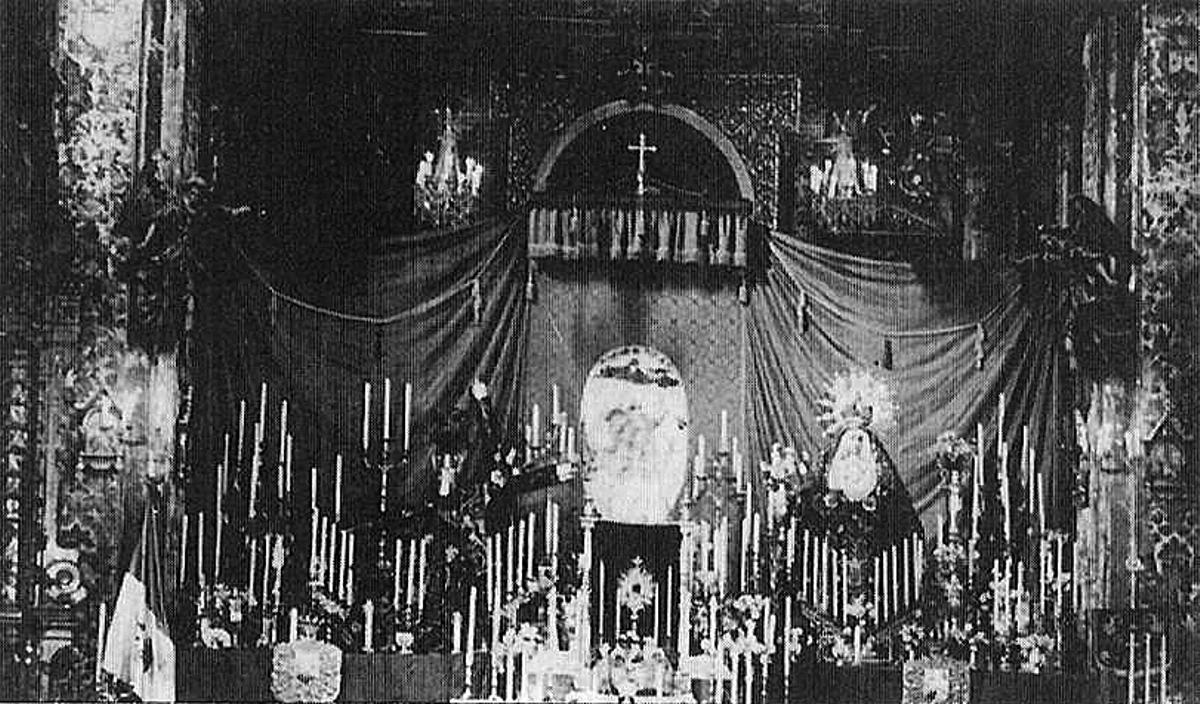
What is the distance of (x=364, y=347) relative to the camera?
5633mm

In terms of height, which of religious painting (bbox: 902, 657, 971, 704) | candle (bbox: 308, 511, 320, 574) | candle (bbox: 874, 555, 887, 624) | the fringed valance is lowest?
religious painting (bbox: 902, 657, 971, 704)

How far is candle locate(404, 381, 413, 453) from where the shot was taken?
18.5 feet

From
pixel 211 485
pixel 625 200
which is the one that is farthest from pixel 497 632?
pixel 625 200

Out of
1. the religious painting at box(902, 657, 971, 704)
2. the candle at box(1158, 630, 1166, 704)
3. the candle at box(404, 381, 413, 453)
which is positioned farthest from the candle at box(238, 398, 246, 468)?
the candle at box(1158, 630, 1166, 704)

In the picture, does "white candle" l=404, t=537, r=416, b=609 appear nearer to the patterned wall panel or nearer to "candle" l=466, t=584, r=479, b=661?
"candle" l=466, t=584, r=479, b=661

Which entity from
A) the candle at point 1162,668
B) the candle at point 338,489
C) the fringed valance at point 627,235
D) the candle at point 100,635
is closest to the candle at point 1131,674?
the candle at point 1162,668

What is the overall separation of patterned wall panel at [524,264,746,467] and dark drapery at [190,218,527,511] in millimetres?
105

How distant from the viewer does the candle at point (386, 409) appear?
18.5 feet

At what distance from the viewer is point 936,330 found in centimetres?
573

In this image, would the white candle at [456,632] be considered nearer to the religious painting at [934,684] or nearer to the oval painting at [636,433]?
the oval painting at [636,433]

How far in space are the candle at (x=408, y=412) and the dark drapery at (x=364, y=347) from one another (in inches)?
0.7

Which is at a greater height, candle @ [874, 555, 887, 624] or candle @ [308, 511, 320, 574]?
candle @ [308, 511, 320, 574]

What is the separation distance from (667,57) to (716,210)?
0.58 meters

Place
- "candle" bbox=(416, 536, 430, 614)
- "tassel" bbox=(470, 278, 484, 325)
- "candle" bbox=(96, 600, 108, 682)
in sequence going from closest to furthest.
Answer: "candle" bbox=(96, 600, 108, 682)
"candle" bbox=(416, 536, 430, 614)
"tassel" bbox=(470, 278, 484, 325)
